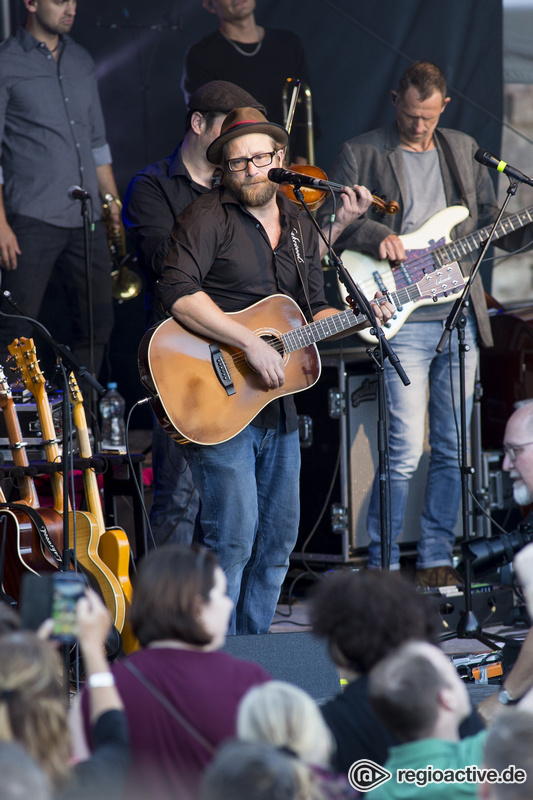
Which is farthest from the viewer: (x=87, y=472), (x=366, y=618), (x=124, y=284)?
(x=124, y=284)

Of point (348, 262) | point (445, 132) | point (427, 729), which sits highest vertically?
point (445, 132)

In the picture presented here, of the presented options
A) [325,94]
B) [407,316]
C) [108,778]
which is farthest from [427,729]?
[325,94]

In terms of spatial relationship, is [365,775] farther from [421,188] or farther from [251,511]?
[421,188]

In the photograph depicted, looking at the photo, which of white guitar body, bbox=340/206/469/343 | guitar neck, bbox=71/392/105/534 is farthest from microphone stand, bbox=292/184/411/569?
guitar neck, bbox=71/392/105/534

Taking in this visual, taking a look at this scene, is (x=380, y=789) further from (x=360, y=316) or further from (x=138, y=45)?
(x=138, y=45)

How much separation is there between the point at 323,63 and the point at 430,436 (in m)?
2.66

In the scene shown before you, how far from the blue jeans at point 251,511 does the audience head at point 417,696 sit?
181 cm

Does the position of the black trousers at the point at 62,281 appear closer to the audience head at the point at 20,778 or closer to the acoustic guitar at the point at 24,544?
the acoustic guitar at the point at 24,544

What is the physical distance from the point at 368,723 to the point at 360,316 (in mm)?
2256

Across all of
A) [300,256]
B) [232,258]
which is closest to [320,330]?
[300,256]

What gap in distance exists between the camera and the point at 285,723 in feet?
5.99

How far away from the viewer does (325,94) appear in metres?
6.75

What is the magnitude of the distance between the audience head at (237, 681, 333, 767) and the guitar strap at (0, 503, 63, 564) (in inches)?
94.2

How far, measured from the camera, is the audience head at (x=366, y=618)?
7.20ft
